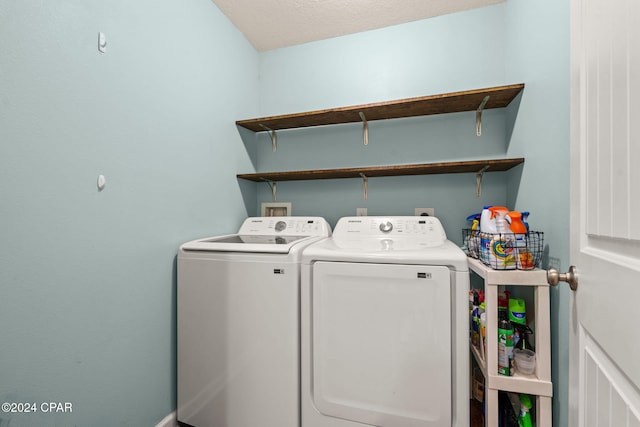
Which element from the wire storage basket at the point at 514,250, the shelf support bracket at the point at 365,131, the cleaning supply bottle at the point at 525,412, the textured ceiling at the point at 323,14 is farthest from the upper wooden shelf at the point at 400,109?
the cleaning supply bottle at the point at 525,412

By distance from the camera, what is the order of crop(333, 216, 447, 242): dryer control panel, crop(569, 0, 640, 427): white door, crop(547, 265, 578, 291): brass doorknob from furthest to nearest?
crop(333, 216, 447, 242): dryer control panel < crop(547, 265, 578, 291): brass doorknob < crop(569, 0, 640, 427): white door

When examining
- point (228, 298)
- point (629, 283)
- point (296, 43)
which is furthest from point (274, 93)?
point (629, 283)

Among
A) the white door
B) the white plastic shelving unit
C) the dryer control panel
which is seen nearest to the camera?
the white door

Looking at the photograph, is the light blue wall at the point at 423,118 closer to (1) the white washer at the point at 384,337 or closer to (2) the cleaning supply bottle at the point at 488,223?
(2) the cleaning supply bottle at the point at 488,223

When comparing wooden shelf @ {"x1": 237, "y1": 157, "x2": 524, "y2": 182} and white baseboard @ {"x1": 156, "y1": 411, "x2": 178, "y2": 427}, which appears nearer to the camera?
white baseboard @ {"x1": 156, "y1": 411, "x2": 178, "y2": 427}

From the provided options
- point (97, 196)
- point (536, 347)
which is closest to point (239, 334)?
point (97, 196)

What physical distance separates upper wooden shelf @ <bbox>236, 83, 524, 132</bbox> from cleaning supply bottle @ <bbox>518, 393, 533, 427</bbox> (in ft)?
4.70

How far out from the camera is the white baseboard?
4.48 feet

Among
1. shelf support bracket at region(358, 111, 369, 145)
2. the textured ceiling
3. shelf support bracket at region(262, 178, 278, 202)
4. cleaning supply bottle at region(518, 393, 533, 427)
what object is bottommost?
cleaning supply bottle at region(518, 393, 533, 427)

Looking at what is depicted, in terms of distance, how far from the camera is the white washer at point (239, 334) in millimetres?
1269

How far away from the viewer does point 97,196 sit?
1075 millimetres

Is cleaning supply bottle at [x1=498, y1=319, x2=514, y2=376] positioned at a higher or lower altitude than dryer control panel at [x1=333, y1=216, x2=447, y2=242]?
lower

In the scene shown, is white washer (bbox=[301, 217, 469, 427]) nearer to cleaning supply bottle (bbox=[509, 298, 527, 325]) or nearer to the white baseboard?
cleaning supply bottle (bbox=[509, 298, 527, 325])

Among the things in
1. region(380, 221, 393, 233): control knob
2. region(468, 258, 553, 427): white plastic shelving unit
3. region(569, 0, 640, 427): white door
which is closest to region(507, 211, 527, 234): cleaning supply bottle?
region(468, 258, 553, 427): white plastic shelving unit
